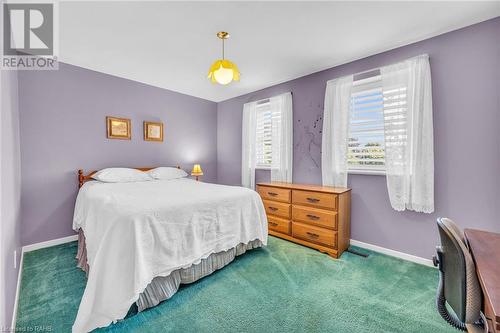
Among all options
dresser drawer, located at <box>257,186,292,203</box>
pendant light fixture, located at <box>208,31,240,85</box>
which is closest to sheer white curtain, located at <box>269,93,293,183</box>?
dresser drawer, located at <box>257,186,292,203</box>

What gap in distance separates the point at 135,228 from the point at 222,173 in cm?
346

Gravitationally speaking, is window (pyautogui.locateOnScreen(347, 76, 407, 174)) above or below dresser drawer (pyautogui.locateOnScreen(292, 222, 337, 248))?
above

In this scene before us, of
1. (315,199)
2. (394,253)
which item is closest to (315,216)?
(315,199)

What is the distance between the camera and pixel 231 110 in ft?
15.8

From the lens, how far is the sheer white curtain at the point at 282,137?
12.1 ft

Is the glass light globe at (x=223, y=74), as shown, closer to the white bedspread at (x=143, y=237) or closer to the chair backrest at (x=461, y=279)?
the white bedspread at (x=143, y=237)

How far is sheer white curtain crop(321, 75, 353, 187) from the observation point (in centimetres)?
298

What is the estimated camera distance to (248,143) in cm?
432

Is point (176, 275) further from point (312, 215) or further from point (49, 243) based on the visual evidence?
point (49, 243)

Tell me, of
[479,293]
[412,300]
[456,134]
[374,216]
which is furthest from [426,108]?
[479,293]

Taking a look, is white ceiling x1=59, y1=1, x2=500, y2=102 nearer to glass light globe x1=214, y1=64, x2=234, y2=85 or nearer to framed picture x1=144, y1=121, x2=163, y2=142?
glass light globe x1=214, y1=64, x2=234, y2=85

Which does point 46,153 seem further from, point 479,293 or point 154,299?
point 479,293

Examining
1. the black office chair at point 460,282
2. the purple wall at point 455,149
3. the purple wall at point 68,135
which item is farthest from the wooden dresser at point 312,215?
the purple wall at point 68,135

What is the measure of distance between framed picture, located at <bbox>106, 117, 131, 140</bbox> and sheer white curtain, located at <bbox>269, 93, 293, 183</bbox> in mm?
2485
